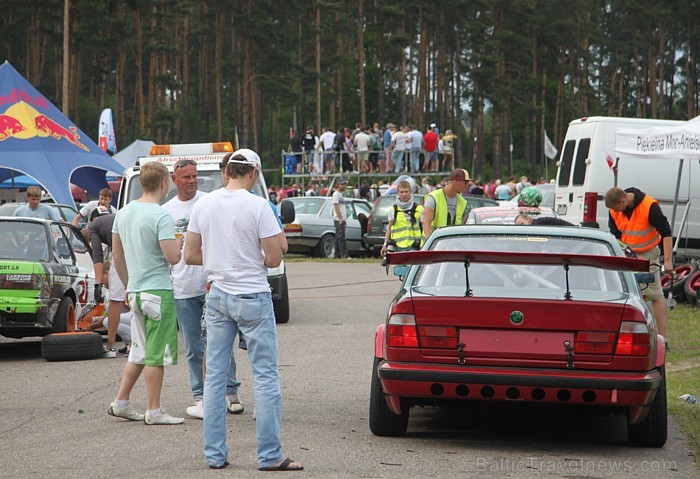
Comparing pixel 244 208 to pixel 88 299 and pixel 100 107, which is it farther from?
pixel 100 107

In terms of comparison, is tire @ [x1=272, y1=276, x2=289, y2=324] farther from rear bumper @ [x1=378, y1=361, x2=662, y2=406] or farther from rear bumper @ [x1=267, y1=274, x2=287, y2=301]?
rear bumper @ [x1=378, y1=361, x2=662, y2=406]

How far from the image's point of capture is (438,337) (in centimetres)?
646

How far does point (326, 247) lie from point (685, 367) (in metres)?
18.4

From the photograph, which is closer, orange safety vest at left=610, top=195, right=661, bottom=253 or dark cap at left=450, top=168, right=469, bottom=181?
orange safety vest at left=610, top=195, right=661, bottom=253

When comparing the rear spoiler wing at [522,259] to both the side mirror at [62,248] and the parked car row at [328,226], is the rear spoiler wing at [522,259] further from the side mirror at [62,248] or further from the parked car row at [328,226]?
the parked car row at [328,226]

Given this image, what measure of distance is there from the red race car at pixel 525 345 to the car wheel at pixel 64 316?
5.75 meters

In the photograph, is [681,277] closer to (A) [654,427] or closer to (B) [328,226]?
(A) [654,427]

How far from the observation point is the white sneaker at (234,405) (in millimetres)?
7918

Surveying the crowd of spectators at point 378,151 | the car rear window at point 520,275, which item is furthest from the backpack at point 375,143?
the car rear window at point 520,275

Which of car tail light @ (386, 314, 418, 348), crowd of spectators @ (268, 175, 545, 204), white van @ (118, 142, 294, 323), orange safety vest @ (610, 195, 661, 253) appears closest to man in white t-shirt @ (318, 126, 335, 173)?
crowd of spectators @ (268, 175, 545, 204)

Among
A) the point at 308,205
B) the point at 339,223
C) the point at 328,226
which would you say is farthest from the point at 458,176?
the point at 308,205

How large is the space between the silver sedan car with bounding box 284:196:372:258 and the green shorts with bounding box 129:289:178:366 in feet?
66.2

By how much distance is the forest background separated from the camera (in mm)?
64375

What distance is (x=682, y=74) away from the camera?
289 ft
